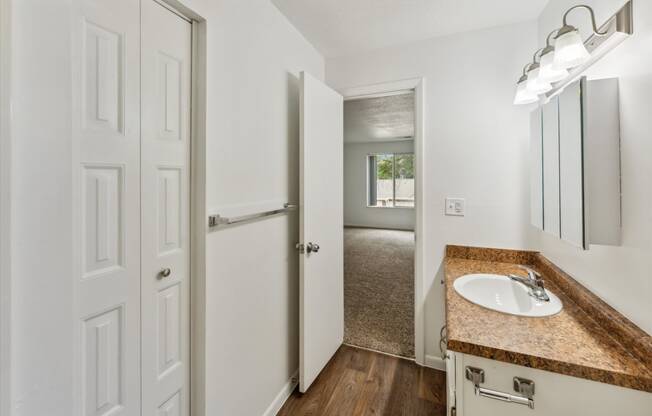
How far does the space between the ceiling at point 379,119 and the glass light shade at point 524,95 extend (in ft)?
5.22

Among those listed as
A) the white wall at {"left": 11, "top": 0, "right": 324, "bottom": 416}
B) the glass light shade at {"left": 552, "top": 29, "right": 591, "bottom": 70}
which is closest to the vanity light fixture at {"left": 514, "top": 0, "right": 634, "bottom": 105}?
the glass light shade at {"left": 552, "top": 29, "right": 591, "bottom": 70}

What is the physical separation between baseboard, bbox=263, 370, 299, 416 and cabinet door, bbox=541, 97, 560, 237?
1.68 meters

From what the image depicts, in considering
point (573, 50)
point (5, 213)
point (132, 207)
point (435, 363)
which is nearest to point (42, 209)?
point (5, 213)

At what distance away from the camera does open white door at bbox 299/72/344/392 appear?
1762mm

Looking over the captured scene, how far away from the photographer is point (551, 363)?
0.83 meters

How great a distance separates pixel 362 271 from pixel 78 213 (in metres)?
3.78

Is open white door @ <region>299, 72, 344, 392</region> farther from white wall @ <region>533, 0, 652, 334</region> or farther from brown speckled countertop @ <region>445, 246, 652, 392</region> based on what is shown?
white wall @ <region>533, 0, 652, 334</region>

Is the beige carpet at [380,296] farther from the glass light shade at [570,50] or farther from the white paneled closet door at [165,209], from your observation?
the glass light shade at [570,50]

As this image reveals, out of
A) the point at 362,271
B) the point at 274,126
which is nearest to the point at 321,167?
the point at 274,126

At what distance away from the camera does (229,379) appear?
131 centimetres

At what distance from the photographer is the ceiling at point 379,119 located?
411cm

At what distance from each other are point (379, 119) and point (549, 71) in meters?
3.97

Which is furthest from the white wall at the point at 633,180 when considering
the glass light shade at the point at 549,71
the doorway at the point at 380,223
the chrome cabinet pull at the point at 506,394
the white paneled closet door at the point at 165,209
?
the white paneled closet door at the point at 165,209

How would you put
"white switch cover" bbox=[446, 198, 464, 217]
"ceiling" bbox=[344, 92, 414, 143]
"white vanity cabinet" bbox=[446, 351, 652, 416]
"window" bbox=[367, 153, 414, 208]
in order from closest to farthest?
1. "white vanity cabinet" bbox=[446, 351, 652, 416]
2. "white switch cover" bbox=[446, 198, 464, 217]
3. "ceiling" bbox=[344, 92, 414, 143]
4. "window" bbox=[367, 153, 414, 208]
